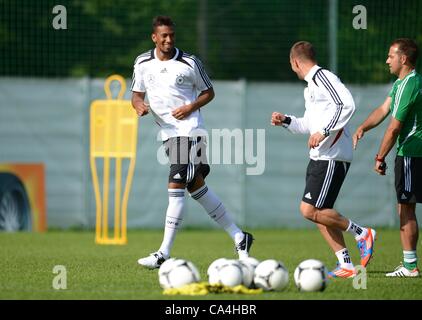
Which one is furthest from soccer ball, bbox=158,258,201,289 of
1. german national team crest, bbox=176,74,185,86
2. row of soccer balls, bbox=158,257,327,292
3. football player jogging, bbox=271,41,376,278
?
german national team crest, bbox=176,74,185,86

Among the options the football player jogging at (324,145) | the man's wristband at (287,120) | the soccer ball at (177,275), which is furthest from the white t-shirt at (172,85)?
the soccer ball at (177,275)

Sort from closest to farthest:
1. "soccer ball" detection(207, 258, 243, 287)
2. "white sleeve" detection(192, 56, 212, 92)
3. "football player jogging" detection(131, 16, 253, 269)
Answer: "soccer ball" detection(207, 258, 243, 287) < "football player jogging" detection(131, 16, 253, 269) < "white sleeve" detection(192, 56, 212, 92)

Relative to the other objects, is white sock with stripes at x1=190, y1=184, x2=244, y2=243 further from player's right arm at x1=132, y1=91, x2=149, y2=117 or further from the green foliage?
the green foliage

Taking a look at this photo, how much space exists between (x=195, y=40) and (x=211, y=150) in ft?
11.7

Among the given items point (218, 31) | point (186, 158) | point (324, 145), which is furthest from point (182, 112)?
point (218, 31)

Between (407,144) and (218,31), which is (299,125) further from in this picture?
(218,31)

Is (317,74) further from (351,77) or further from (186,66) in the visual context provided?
(351,77)

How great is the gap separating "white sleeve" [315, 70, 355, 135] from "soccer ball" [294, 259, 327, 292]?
1505mm

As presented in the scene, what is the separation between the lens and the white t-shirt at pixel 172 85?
940 cm

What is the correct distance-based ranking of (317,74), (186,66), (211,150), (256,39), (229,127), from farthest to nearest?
(256,39) < (229,127) < (211,150) < (186,66) < (317,74)

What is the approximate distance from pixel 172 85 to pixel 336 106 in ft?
6.80

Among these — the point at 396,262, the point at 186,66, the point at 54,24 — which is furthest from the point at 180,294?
the point at 54,24

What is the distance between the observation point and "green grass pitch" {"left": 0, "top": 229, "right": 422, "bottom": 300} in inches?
272
